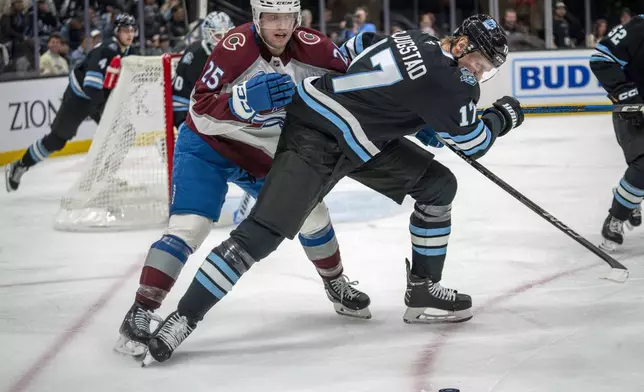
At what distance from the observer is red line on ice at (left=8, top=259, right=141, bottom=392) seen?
9.59 feet

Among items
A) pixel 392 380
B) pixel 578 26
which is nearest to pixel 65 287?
pixel 392 380

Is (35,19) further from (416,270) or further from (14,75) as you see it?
(416,270)

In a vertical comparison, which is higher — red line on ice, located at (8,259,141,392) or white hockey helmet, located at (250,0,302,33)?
white hockey helmet, located at (250,0,302,33)

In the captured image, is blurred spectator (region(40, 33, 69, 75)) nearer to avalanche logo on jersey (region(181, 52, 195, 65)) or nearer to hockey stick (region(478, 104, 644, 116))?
avalanche logo on jersey (region(181, 52, 195, 65))

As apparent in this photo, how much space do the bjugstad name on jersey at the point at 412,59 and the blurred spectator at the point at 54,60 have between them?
596cm

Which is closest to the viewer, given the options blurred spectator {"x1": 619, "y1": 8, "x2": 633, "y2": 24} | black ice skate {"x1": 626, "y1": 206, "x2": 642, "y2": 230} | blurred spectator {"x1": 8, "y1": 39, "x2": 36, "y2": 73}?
black ice skate {"x1": 626, "y1": 206, "x2": 642, "y2": 230}

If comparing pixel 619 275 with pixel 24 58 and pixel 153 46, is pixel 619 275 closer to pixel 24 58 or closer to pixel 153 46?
pixel 24 58

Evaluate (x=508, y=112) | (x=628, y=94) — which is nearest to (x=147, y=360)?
(x=508, y=112)

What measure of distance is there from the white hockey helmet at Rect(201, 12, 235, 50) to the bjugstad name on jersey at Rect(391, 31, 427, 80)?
254 centimetres

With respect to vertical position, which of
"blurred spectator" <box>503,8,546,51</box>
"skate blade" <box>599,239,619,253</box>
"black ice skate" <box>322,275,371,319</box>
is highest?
"black ice skate" <box>322,275,371,319</box>

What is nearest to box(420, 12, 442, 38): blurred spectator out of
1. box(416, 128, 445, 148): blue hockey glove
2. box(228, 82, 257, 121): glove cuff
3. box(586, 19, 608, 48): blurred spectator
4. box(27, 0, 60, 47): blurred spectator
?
box(586, 19, 608, 48): blurred spectator

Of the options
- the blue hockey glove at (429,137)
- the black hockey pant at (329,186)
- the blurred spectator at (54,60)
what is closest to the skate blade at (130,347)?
the black hockey pant at (329,186)

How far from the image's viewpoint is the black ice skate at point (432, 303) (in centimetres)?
340

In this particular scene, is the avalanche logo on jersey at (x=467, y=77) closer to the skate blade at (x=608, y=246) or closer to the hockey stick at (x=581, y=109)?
the hockey stick at (x=581, y=109)
